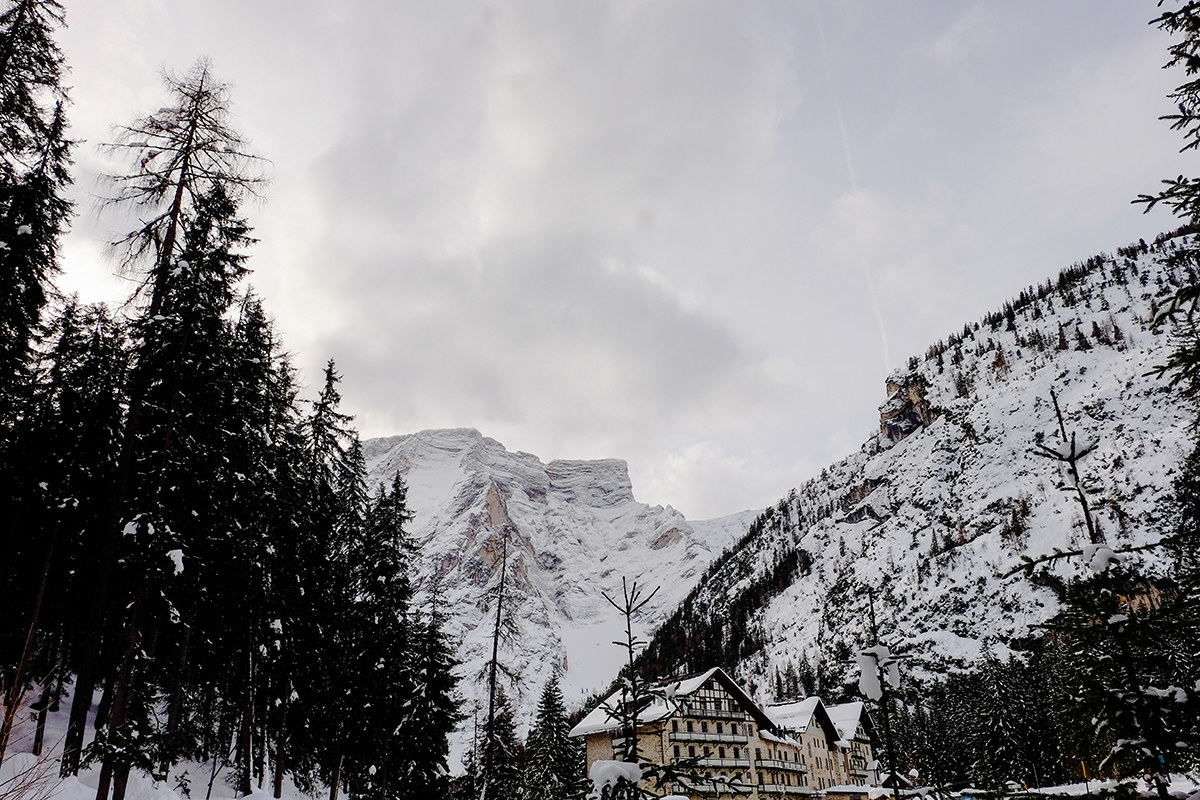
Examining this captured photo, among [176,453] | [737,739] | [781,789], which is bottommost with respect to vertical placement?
[781,789]

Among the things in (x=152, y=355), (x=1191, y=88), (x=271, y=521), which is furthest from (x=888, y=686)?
(x=271, y=521)

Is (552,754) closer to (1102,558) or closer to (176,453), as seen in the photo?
(176,453)

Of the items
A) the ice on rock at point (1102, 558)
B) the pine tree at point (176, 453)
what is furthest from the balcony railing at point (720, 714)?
the ice on rock at point (1102, 558)

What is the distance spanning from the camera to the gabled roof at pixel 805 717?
2498 inches

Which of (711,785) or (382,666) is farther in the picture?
(382,666)

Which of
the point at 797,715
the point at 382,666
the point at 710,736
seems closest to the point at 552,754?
the point at 710,736

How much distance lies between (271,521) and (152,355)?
432 inches

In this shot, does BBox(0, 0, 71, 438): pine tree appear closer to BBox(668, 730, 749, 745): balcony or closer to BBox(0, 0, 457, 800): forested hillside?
BBox(0, 0, 457, 800): forested hillside

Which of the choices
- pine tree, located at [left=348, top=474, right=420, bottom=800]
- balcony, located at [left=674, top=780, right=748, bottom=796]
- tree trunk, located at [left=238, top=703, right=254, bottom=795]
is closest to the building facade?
pine tree, located at [left=348, top=474, right=420, bottom=800]

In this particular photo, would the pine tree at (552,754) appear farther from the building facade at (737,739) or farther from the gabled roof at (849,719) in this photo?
the gabled roof at (849,719)

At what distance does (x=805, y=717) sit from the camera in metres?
63.7

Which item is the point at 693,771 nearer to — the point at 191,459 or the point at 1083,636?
the point at 1083,636

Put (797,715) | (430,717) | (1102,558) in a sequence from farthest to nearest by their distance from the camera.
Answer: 1. (797,715)
2. (430,717)
3. (1102,558)

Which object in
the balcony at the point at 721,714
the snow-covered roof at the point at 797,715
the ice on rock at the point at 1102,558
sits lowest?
the snow-covered roof at the point at 797,715
